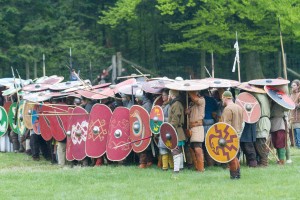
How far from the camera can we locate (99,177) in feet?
43.5

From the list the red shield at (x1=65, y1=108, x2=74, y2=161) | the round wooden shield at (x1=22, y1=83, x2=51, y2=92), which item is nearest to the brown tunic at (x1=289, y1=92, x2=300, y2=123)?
the red shield at (x1=65, y1=108, x2=74, y2=161)

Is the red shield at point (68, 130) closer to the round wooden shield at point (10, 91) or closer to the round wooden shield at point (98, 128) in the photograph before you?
the round wooden shield at point (98, 128)

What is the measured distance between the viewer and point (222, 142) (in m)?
12.5

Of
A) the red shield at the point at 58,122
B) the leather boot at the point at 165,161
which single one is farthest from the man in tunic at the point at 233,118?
the red shield at the point at 58,122

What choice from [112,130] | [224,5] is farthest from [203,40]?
[112,130]

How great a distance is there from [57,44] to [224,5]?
7.39 meters

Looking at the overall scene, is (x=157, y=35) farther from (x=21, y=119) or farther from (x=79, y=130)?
(x=79, y=130)

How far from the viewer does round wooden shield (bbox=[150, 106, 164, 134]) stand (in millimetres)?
13969

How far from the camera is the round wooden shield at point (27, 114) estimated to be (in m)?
16.7

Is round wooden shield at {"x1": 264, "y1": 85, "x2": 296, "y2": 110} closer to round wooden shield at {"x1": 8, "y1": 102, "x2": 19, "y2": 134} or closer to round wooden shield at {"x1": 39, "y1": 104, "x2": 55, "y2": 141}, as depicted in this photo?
round wooden shield at {"x1": 39, "y1": 104, "x2": 55, "y2": 141}

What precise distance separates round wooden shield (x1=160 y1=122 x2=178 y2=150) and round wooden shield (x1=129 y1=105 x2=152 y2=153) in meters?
0.75

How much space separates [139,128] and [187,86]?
1.50 m

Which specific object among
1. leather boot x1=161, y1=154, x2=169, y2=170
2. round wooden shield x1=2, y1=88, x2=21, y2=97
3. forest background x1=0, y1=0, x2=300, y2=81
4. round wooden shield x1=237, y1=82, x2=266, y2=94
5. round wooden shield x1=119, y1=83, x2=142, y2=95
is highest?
forest background x1=0, y1=0, x2=300, y2=81

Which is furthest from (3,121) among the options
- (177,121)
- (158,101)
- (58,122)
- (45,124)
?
(177,121)
